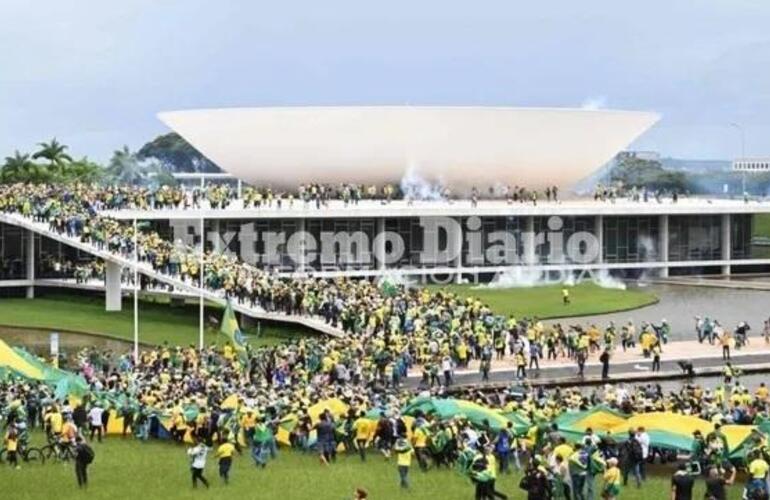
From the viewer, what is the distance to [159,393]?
77.5 feet

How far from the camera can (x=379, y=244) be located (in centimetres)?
5703

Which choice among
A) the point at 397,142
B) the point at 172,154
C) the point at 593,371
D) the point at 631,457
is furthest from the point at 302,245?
the point at 172,154

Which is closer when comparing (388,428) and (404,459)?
(404,459)

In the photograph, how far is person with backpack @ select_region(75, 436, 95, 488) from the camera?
1848cm

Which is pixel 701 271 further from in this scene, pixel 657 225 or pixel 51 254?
pixel 51 254

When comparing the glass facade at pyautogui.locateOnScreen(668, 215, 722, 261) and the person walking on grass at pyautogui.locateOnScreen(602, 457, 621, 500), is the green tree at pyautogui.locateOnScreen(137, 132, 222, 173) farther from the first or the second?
the person walking on grass at pyautogui.locateOnScreen(602, 457, 621, 500)

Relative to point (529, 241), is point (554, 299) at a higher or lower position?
lower

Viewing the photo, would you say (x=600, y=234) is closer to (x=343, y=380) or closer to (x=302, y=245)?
(x=302, y=245)

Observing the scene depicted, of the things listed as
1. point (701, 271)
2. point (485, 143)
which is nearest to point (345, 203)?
point (485, 143)

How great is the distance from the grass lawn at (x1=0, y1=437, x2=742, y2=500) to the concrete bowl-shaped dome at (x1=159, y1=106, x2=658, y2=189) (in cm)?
3907

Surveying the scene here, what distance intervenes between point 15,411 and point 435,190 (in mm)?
40562

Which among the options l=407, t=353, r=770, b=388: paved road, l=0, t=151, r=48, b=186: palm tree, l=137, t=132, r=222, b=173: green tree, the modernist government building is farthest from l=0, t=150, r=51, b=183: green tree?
l=137, t=132, r=222, b=173: green tree

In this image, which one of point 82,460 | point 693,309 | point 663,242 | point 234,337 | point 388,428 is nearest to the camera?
point 82,460

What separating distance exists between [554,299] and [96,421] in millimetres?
26815
